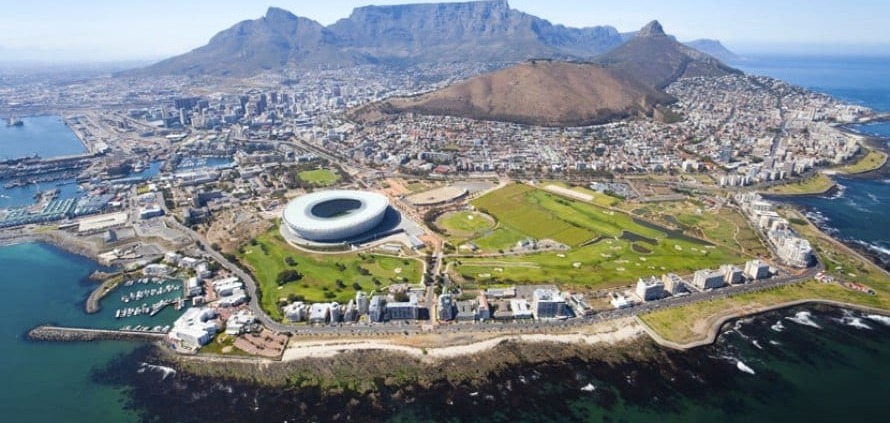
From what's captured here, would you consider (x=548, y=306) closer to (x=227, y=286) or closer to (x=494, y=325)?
(x=494, y=325)

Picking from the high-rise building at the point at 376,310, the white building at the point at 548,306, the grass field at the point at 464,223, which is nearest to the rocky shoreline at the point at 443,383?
the white building at the point at 548,306

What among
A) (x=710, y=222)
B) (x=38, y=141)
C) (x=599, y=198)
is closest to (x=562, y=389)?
(x=710, y=222)

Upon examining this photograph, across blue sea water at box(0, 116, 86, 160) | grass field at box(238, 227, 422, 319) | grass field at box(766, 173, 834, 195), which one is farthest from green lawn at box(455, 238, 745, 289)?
blue sea water at box(0, 116, 86, 160)

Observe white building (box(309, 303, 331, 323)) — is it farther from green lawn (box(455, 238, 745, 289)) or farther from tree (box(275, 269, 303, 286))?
green lawn (box(455, 238, 745, 289))

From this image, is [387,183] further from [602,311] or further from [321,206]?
[602,311]

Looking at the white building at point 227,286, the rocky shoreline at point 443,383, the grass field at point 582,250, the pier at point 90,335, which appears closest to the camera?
the rocky shoreline at point 443,383

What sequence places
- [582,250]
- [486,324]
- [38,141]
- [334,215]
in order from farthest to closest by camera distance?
[38,141] < [334,215] < [582,250] < [486,324]

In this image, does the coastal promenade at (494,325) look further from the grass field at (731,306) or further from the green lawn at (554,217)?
the green lawn at (554,217)
